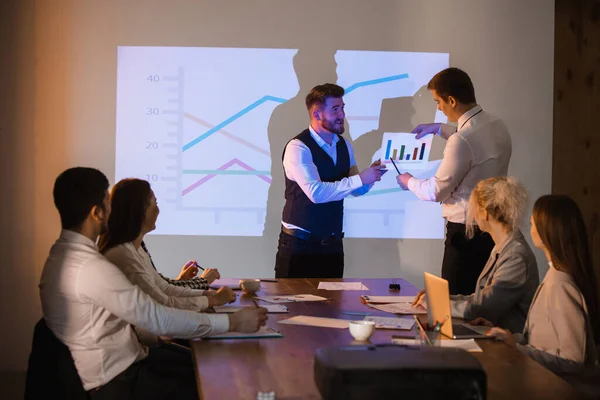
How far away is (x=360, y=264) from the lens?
5.06m

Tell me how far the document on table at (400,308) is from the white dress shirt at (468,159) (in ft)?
3.12

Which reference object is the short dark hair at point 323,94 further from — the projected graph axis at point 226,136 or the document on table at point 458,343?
the document on table at point 458,343

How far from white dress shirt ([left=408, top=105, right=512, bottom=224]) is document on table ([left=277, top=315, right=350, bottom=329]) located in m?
1.35

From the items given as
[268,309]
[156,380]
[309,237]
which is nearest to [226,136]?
[309,237]

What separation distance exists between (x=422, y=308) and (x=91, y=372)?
49.1 inches

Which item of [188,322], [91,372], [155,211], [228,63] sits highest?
[228,63]

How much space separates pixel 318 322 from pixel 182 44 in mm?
2848

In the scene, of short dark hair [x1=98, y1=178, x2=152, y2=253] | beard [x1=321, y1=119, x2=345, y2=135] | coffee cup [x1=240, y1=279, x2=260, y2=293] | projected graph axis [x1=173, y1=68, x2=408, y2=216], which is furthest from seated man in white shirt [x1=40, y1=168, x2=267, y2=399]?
projected graph axis [x1=173, y1=68, x2=408, y2=216]

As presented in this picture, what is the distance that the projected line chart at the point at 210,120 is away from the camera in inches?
193

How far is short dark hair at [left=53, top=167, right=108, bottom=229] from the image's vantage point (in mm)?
2254

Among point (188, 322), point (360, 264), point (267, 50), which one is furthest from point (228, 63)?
point (188, 322)

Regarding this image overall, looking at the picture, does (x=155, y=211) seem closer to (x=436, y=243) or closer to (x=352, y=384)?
(x=352, y=384)

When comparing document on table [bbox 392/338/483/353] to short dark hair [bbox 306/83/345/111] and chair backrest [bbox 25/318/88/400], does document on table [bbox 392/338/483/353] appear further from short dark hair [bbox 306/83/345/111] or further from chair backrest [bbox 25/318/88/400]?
short dark hair [bbox 306/83/345/111]

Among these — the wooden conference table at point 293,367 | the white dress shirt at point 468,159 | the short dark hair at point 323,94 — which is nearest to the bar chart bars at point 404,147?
the short dark hair at point 323,94
